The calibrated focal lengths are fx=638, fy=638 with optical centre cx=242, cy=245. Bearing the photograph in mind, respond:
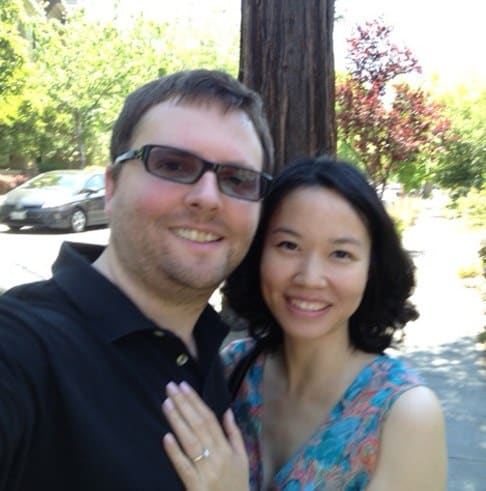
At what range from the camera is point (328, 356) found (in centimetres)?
220

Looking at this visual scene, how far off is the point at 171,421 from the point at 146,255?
1.42ft

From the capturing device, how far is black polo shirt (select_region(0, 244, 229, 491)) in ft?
4.34

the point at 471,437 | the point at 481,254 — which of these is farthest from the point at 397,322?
the point at 481,254

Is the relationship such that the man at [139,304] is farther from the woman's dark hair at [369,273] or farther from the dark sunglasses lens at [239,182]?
the woman's dark hair at [369,273]

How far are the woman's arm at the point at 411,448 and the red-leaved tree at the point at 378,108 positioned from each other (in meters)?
11.2

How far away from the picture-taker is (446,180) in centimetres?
2633

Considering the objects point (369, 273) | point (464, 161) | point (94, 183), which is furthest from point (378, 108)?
point (464, 161)

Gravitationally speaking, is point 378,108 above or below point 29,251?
above

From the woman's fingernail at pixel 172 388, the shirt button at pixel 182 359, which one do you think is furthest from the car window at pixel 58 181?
the woman's fingernail at pixel 172 388

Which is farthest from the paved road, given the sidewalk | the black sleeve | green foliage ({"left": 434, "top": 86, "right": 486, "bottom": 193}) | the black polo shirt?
green foliage ({"left": 434, "top": 86, "right": 486, "bottom": 193})

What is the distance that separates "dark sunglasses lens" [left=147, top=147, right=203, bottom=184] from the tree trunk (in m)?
2.39

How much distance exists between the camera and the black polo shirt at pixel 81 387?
1.32 metres

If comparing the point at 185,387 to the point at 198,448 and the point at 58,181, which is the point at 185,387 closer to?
the point at 198,448

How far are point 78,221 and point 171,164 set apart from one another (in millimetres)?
13432
